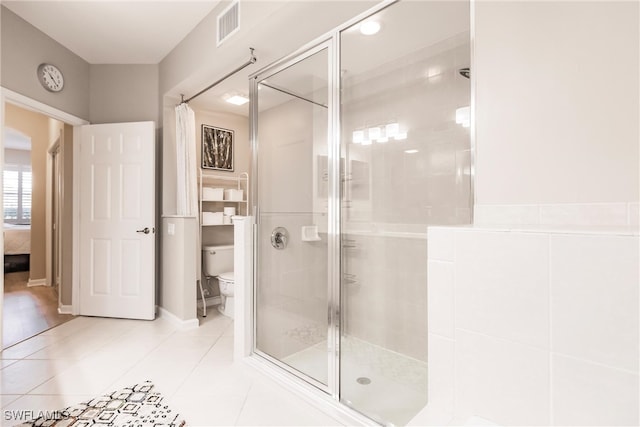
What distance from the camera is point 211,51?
247cm

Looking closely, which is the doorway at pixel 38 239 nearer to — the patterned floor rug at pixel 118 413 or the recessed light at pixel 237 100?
the patterned floor rug at pixel 118 413

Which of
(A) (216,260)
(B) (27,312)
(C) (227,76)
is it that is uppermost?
(C) (227,76)

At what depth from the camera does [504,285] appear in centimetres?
70

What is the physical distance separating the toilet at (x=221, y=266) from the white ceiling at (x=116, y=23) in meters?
2.08

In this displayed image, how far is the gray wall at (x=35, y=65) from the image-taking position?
100 inches

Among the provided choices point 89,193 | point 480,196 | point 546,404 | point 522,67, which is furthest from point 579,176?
point 89,193

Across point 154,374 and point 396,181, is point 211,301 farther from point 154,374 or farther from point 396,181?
point 396,181

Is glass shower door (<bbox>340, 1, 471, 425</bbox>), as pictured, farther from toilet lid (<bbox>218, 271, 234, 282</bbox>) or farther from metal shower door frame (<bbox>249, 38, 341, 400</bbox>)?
toilet lid (<bbox>218, 271, 234, 282</bbox>)

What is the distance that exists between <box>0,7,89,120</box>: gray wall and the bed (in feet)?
12.9

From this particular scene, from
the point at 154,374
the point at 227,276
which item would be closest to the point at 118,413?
the point at 154,374

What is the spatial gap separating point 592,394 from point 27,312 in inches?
186

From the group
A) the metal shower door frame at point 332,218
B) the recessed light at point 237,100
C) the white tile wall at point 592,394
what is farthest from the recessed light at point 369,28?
the recessed light at point 237,100

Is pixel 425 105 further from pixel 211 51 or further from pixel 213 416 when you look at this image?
pixel 213 416

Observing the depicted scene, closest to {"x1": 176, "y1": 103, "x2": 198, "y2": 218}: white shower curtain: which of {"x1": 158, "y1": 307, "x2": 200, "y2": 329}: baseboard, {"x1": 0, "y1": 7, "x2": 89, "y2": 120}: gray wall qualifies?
{"x1": 158, "y1": 307, "x2": 200, "y2": 329}: baseboard
